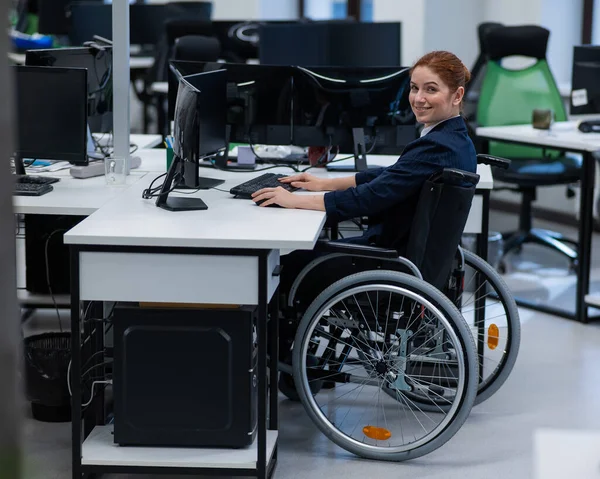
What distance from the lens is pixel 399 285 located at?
94.2 inches

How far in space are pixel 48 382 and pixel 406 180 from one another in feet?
4.09

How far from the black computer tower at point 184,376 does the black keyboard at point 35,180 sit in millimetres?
750

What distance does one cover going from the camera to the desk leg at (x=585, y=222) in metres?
3.80

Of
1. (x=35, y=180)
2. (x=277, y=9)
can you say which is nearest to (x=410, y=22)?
(x=277, y=9)

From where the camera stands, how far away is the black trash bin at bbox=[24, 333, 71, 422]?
9.17ft

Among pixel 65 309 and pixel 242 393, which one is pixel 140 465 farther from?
pixel 65 309

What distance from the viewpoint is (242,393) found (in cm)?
228

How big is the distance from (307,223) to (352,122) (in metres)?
0.99

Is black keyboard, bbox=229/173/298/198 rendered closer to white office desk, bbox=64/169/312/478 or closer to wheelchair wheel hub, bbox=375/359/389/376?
white office desk, bbox=64/169/312/478

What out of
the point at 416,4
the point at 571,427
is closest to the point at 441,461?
the point at 571,427

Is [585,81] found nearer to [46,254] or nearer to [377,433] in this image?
[377,433]

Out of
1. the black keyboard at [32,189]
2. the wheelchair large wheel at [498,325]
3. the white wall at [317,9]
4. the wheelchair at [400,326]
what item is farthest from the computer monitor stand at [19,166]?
the white wall at [317,9]

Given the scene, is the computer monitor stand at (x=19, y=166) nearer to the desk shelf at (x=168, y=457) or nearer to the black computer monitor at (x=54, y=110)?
the black computer monitor at (x=54, y=110)

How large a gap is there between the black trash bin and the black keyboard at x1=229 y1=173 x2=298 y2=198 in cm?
72
